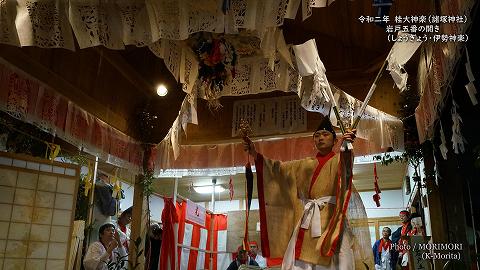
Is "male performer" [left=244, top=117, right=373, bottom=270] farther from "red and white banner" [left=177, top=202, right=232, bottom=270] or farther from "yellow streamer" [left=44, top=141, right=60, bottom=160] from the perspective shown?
"red and white banner" [left=177, top=202, right=232, bottom=270]

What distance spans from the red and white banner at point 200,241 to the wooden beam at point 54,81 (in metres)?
2.75

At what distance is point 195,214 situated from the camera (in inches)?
339

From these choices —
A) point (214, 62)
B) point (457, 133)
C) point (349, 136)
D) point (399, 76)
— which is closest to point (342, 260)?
point (349, 136)

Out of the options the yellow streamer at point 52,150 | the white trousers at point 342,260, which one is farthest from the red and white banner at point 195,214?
the white trousers at point 342,260

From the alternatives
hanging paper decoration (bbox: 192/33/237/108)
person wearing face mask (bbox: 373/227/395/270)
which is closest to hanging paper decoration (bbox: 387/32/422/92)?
hanging paper decoration (bbox: 192/33/237/108)

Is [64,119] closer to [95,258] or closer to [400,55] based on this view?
[95,258]

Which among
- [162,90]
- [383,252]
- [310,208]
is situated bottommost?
[383,252]

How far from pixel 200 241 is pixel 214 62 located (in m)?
5.00

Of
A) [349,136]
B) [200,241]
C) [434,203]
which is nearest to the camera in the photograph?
[349,136]

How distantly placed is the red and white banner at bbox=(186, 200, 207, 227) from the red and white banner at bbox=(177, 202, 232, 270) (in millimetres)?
72

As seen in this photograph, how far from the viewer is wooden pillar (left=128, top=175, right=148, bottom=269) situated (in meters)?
5.80

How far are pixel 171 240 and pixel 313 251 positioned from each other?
3674mm

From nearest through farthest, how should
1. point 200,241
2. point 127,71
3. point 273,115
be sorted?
point 127,71
point 273,115
point 200,241

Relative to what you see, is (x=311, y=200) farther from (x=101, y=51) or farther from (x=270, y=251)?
(x=101, y=51)
